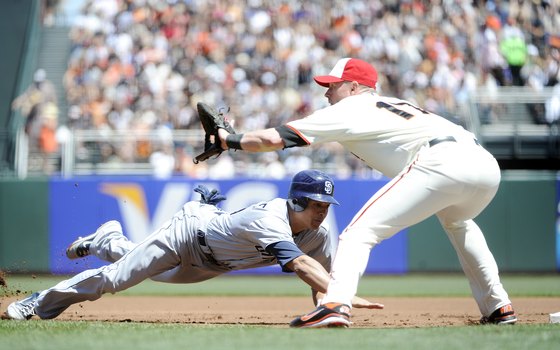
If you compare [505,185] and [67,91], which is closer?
[505,185]

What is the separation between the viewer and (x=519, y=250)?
580 inches

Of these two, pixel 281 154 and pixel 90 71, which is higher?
pixel 90 71

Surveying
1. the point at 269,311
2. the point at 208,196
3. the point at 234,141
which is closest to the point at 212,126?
the point at 234,141

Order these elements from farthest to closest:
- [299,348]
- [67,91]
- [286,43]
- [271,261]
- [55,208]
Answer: [286,43] → [67,91] → [55,208] → [271,261] → [299,348]

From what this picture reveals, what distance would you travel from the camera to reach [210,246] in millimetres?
6918

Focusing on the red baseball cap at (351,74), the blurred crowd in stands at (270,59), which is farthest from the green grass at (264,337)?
the blurred crowd in stands at (270,59)

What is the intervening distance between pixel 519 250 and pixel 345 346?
10.2 meters

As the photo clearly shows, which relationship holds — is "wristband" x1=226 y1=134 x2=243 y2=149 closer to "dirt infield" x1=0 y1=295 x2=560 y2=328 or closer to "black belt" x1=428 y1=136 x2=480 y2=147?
"black belt" x1=428 y1=136 x2=480 y2=147

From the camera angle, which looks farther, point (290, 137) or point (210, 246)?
point (210, 246)

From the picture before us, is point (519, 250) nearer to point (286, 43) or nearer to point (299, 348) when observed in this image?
point (286, 43)

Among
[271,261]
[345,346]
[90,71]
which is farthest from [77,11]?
[345,346]

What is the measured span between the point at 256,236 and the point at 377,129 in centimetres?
115

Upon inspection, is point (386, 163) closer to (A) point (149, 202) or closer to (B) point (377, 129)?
(B) point (377, 129)

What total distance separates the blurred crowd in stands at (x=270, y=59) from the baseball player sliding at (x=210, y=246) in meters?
8.00
